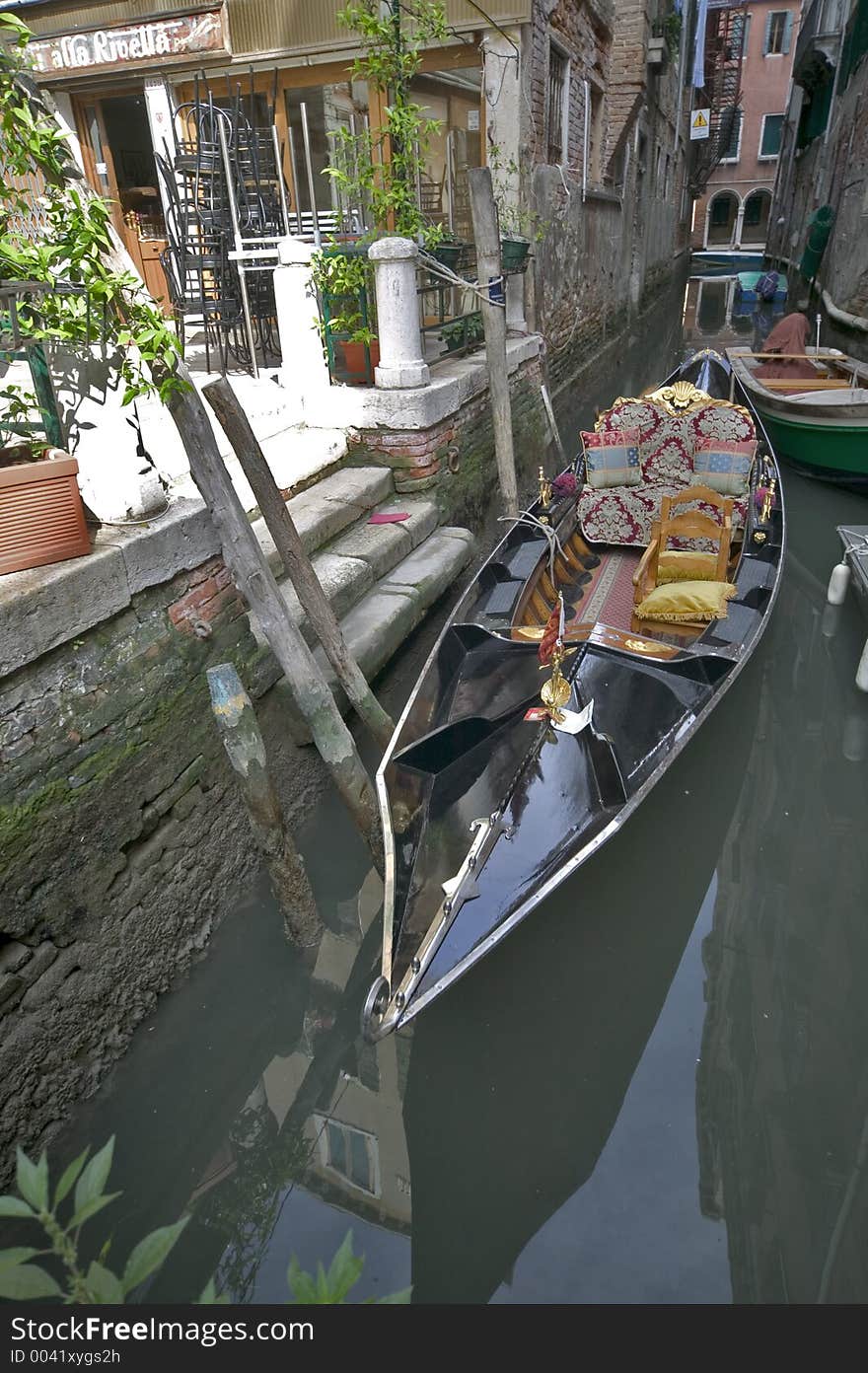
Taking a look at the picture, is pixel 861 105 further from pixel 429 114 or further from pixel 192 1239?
pixel 192 1239

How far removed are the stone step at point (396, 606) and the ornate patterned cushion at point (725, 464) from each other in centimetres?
135

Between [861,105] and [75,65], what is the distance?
1076 cm

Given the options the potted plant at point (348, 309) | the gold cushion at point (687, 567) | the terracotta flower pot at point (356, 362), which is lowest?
the gold cushion at point (687, 567)

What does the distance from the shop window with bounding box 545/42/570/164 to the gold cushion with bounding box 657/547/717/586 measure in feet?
18.9

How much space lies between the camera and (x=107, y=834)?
256cm

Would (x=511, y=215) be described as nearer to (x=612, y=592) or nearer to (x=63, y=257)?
(x=612, y=592)

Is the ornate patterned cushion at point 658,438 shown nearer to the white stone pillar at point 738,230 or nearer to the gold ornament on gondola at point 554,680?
the gold ornament on gondola at point 554,680

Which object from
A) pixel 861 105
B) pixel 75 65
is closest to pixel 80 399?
pixel 75 65

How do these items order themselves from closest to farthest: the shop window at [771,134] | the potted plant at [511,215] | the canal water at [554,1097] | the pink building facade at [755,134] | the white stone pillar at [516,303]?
the canal water at [554,1097], the potted plant at [511,215], the white stone pillar at [516,303], the pink building facade at [755,134], the shop window at [771,134]

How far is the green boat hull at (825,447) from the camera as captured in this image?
6.48 m

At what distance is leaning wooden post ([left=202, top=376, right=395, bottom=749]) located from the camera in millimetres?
Result: 3113

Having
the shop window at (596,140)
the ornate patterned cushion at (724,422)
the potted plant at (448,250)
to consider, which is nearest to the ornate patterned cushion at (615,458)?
the ornate patterned cushion at (724,422)

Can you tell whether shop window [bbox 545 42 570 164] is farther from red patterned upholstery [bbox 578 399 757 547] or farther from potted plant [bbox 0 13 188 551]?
potted plant [bbox 0 13 188 551]

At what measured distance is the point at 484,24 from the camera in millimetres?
6598
